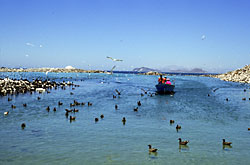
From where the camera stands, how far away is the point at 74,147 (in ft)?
46.2

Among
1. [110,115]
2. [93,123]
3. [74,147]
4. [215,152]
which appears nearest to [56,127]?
[93,123]

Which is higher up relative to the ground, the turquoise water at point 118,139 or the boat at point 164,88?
the boat at point 164,88

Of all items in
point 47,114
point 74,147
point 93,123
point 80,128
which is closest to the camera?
point 74,147

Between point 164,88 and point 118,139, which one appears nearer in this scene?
point 118,139

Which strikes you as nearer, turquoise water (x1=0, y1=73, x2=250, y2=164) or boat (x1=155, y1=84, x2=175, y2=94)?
turquoise water (x1=0, y1=73, x2=250, y2=164)

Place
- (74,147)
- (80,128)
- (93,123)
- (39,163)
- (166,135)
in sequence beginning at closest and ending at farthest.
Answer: (39,163) → (74,147) → (166,135) → (80,128) → (93,123)

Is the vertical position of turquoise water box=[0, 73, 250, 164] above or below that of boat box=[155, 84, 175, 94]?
below

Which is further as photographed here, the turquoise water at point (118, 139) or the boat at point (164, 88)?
the boat at point (164, 88)

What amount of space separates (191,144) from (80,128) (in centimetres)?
832

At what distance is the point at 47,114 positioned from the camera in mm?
23422

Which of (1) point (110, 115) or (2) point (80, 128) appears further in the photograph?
(1) point (110, 115)

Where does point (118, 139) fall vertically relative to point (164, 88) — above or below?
below

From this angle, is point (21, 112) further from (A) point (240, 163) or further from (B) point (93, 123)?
(A) point (240, 163)

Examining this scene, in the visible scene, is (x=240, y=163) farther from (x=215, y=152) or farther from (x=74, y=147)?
(x=74, y=147)
